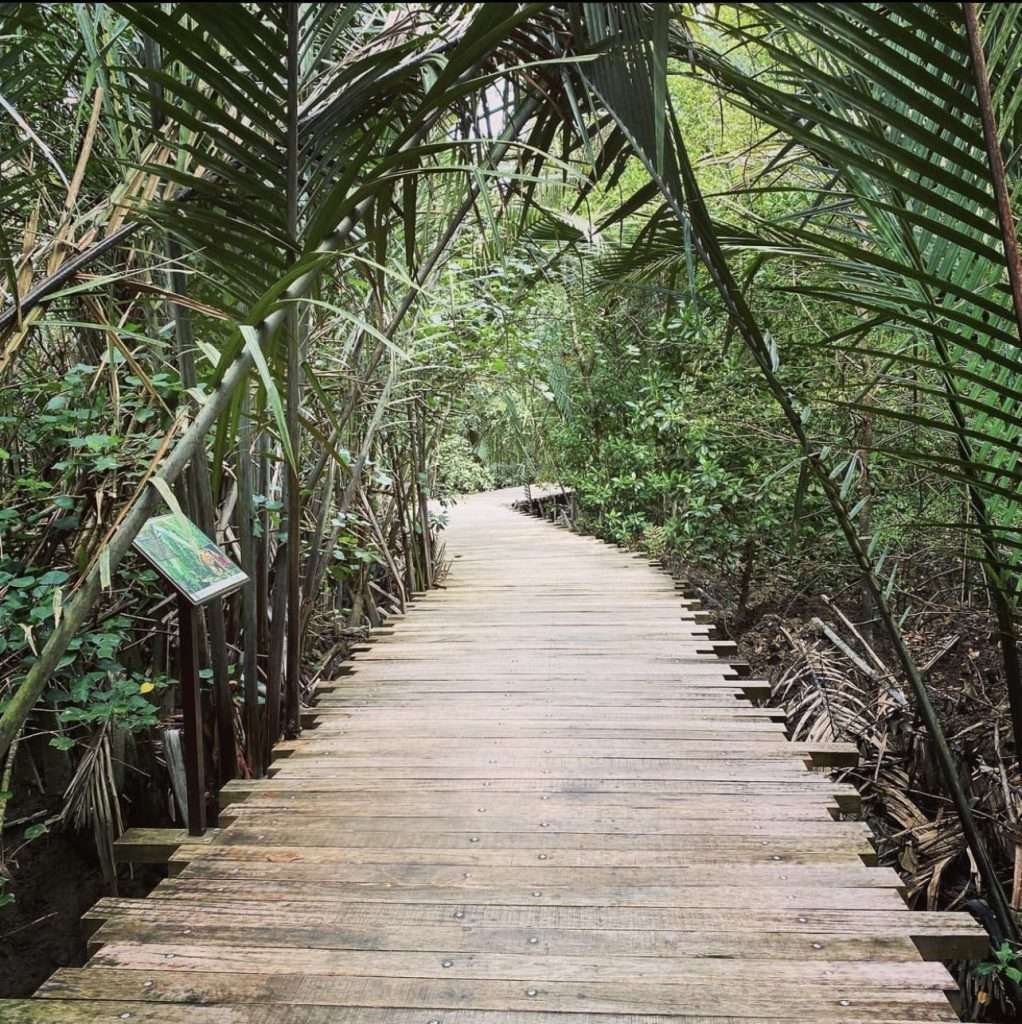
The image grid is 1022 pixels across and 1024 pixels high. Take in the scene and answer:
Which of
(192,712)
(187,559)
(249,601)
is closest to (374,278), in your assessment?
(187,559)

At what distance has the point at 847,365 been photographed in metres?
4.42

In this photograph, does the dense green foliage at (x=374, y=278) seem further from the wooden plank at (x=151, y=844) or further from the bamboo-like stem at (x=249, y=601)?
the wooden plank at (x=151, y=844)

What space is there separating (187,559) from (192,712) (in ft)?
1.19

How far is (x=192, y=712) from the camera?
1.71 metres

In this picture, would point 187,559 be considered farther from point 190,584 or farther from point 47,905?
point 47,905

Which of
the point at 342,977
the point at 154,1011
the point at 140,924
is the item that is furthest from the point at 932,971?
the point at 140,924

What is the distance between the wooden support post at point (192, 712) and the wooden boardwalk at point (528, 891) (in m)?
0.09

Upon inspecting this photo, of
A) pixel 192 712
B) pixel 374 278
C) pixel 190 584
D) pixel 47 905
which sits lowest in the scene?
pixel 47 905

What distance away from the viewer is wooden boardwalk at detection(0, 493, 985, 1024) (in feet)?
3.91

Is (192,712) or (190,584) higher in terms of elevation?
(190,584)

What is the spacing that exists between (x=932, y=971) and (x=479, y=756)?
127 centimetres

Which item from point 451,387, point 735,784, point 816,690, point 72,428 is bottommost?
point 816,690

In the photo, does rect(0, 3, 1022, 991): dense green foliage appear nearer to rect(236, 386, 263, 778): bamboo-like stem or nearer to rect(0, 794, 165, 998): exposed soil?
rect(236, 386, 263, 778): bamboo-like stem

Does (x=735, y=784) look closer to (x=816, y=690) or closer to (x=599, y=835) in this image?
(x=599, y=835)
